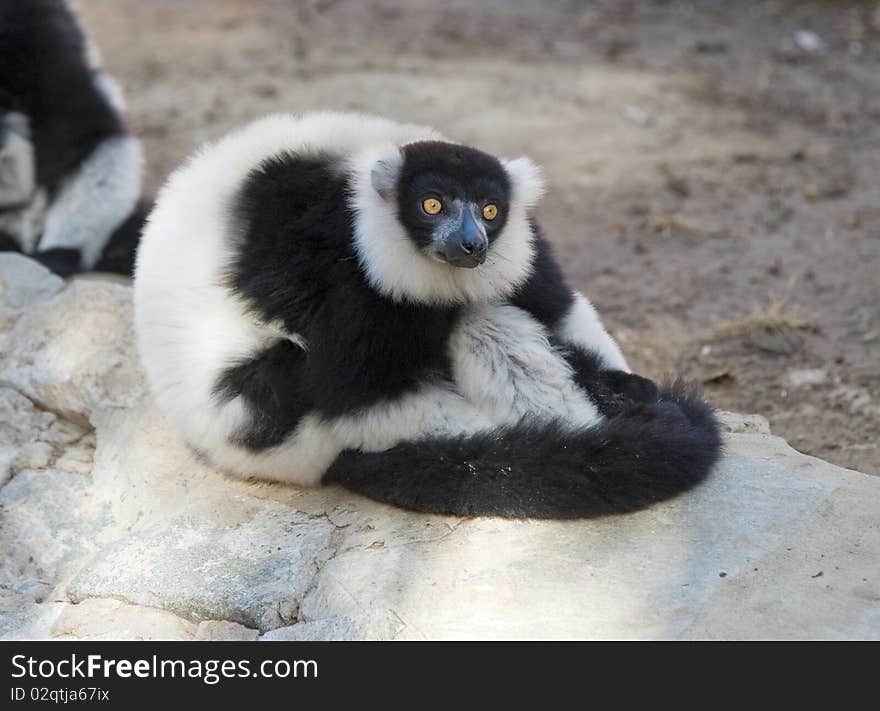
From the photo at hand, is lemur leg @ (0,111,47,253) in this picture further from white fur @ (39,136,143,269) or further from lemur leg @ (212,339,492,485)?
lemur leg @ (212,339,492,485)

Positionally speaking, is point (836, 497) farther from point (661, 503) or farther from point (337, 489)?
point (337, 489)

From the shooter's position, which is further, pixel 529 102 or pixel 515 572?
pixel 529 102

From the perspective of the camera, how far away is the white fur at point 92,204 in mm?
6965

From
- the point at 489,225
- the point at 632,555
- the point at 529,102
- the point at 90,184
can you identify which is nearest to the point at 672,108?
the point at 529,102

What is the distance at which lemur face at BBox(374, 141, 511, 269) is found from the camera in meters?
4.05

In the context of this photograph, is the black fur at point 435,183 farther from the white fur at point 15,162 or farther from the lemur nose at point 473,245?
the white fur at point 15,162

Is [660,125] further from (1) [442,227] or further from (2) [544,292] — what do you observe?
(1) [442,227]

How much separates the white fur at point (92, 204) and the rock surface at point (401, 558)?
2409mm

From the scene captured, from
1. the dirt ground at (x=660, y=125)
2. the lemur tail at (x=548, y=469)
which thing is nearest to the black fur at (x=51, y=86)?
the dirt ground at (x=660, y=125)

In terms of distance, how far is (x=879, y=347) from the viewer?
20.1ft

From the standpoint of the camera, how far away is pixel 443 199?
162 inches

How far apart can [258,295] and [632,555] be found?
1549 mm

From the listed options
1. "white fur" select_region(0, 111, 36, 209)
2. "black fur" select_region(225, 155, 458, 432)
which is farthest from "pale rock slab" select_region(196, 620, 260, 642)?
"white fur" select_region(0, 111, 36, 209)

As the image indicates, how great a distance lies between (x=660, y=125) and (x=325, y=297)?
6.11 meters
